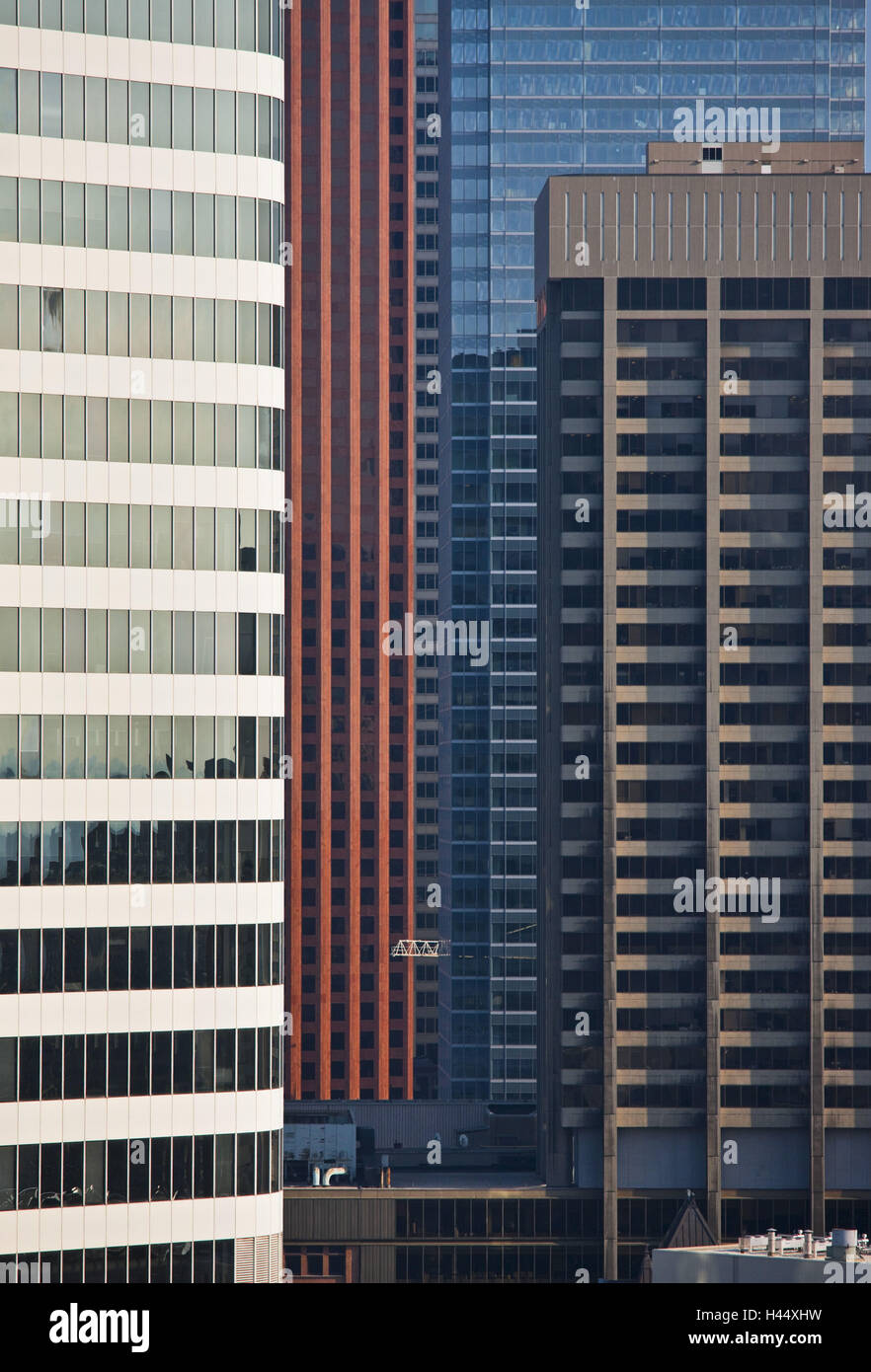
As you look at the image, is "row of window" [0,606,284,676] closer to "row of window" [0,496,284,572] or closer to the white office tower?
the white office tower

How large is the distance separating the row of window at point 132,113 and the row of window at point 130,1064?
33.5 meters

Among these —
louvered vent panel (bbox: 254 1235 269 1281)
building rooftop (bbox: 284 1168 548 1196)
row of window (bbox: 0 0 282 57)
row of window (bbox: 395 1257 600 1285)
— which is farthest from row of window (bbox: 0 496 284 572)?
row of window (bbox: 395 1257 600 1285)

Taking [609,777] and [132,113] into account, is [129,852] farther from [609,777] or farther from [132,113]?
[609,777]

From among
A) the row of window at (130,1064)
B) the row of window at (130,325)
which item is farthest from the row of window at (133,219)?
the row of window at (130,1064)

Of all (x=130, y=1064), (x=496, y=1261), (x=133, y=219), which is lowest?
(x=496, y=1261)

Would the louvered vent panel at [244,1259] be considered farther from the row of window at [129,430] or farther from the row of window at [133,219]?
the row of window at [133,219]

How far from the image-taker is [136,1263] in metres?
60.0

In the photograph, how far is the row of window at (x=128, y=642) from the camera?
60812 millimetres

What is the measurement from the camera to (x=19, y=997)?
59781 millimetres

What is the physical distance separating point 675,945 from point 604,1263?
29980 millimetres

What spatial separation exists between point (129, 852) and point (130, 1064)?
776 centimetres

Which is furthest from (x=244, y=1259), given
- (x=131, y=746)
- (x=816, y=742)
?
(x=816, y=742)

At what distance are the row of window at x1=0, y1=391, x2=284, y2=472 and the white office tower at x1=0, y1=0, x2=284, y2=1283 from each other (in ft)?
0.28
